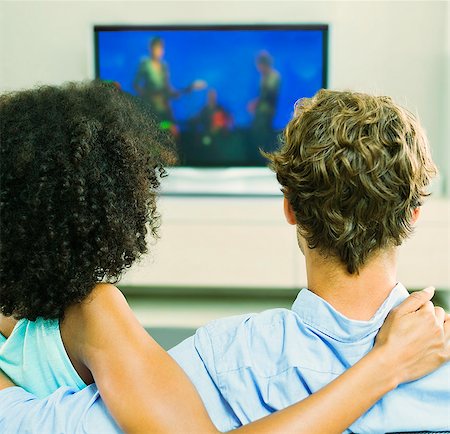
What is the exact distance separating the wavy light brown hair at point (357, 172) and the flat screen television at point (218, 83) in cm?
297

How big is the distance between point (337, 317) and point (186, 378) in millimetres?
202

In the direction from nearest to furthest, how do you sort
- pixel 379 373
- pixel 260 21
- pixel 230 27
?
pixel 379 373, pixel 230 27, pixel 260 21

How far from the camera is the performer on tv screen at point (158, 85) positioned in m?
4.01

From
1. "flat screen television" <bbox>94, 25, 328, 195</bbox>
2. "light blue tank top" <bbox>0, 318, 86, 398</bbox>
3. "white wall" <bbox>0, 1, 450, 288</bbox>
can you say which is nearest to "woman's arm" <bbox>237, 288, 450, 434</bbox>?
"light blue tank top" <bbox>0, 318, 86, 398</bbox>

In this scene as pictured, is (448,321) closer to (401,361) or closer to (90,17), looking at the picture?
(401,361)

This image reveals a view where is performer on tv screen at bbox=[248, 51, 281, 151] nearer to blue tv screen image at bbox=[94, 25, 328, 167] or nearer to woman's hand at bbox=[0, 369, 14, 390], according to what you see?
blue tv screen image at bbox=[94, 25, 328, 167]

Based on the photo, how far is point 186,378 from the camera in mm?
762

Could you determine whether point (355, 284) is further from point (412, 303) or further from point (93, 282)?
point (93, 282)

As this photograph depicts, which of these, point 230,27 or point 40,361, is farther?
point 230,27

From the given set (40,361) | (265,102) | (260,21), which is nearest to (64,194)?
(40,361)

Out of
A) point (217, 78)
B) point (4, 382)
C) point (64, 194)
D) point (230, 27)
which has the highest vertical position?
point (230, 27)

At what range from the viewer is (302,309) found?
86 centimetres

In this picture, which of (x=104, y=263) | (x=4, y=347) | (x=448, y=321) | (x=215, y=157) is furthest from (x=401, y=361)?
(x=215, y=157)

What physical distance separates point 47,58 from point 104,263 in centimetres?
367
